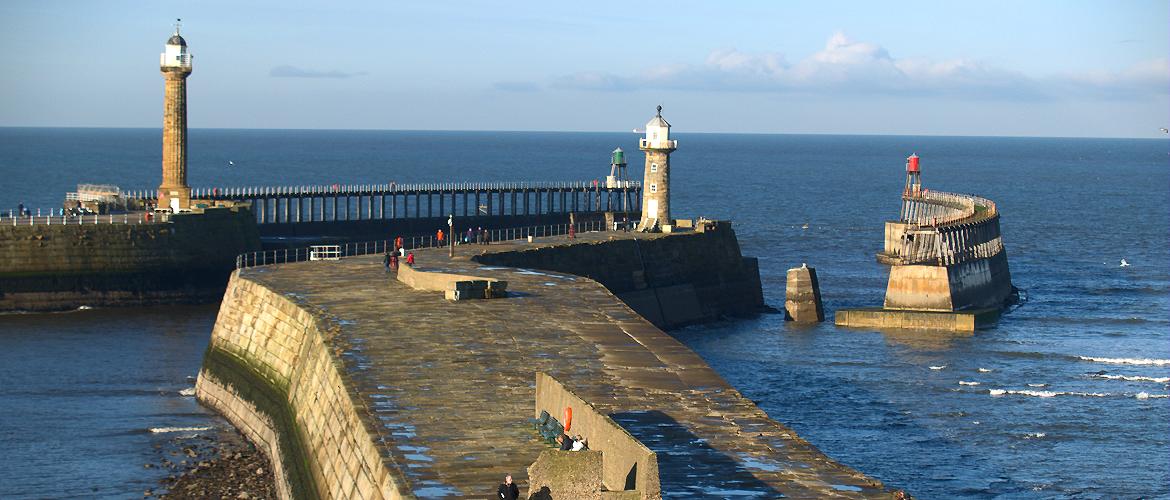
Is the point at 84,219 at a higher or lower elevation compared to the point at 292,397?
higher

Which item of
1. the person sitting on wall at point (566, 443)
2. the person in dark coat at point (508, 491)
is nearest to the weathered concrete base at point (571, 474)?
the person in dark coat at point (508, 491)

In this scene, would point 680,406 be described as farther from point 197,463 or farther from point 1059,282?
point 1059,282

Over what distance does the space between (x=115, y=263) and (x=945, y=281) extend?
38776 mm

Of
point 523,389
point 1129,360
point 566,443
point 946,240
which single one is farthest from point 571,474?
point 946,240

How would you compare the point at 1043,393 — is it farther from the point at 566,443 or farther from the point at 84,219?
the point at 84,219

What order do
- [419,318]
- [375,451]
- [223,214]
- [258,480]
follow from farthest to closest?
[223,214], [419,318], [258,480], [375,451]

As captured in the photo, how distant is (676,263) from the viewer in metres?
77.7

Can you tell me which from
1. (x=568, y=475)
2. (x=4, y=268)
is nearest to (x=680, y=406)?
(x=568, y=475)

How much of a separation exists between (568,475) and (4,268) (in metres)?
56.2

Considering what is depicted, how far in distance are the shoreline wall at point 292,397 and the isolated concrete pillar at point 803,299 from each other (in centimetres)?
2793

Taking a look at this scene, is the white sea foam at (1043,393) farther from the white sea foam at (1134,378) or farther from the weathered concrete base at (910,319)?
the weathered concrete base at (910,319)

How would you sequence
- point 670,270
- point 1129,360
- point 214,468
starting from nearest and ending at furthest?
point 214,468 < point 1129,360 < point 670,270

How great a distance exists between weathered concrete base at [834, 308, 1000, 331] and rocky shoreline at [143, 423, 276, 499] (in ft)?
111

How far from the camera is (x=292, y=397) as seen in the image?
44.2m
